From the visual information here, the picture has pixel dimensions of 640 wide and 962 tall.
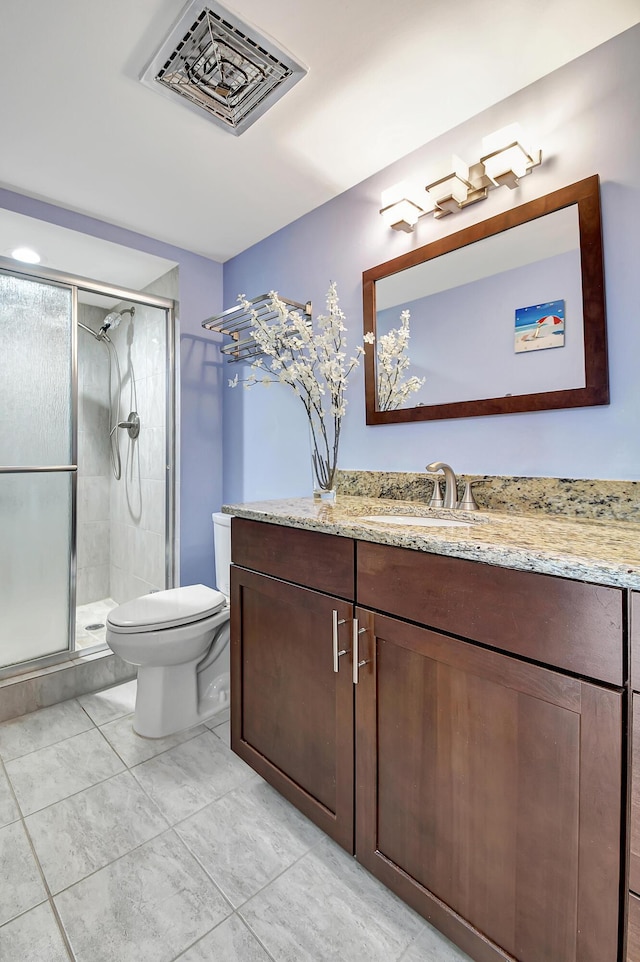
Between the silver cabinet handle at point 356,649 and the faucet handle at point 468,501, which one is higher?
the faucet handle at point 468,501

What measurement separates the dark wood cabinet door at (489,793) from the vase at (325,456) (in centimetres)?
73

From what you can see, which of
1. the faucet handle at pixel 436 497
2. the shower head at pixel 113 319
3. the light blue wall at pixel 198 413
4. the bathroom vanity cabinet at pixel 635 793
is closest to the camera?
the bathroom vanity cabinet at pixel 635 793

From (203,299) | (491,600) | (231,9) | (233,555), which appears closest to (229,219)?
(203,299)

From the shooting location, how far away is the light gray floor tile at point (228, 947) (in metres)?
0.99

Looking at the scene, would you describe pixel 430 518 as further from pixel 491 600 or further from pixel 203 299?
pixel 203 299

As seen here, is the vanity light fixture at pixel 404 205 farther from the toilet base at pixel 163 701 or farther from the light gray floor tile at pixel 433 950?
the light gray floor tile at pixel 433 950

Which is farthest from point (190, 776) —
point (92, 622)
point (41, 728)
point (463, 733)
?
point (92, 622)

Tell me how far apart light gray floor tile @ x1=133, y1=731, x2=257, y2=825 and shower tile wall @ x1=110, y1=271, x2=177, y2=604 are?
1.11 m

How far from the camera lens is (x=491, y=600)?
84 cm

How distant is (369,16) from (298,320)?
2.71 feet

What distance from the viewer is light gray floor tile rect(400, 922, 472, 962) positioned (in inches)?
39.2

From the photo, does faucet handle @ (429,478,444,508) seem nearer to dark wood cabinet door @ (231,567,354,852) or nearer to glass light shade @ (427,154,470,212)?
dark wood cabinet door @ (231,567,354,852)

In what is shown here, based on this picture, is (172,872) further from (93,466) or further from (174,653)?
(93,466)

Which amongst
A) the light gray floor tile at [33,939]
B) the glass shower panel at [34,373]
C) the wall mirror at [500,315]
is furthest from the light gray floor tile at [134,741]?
the wall mirror at [500,315]
